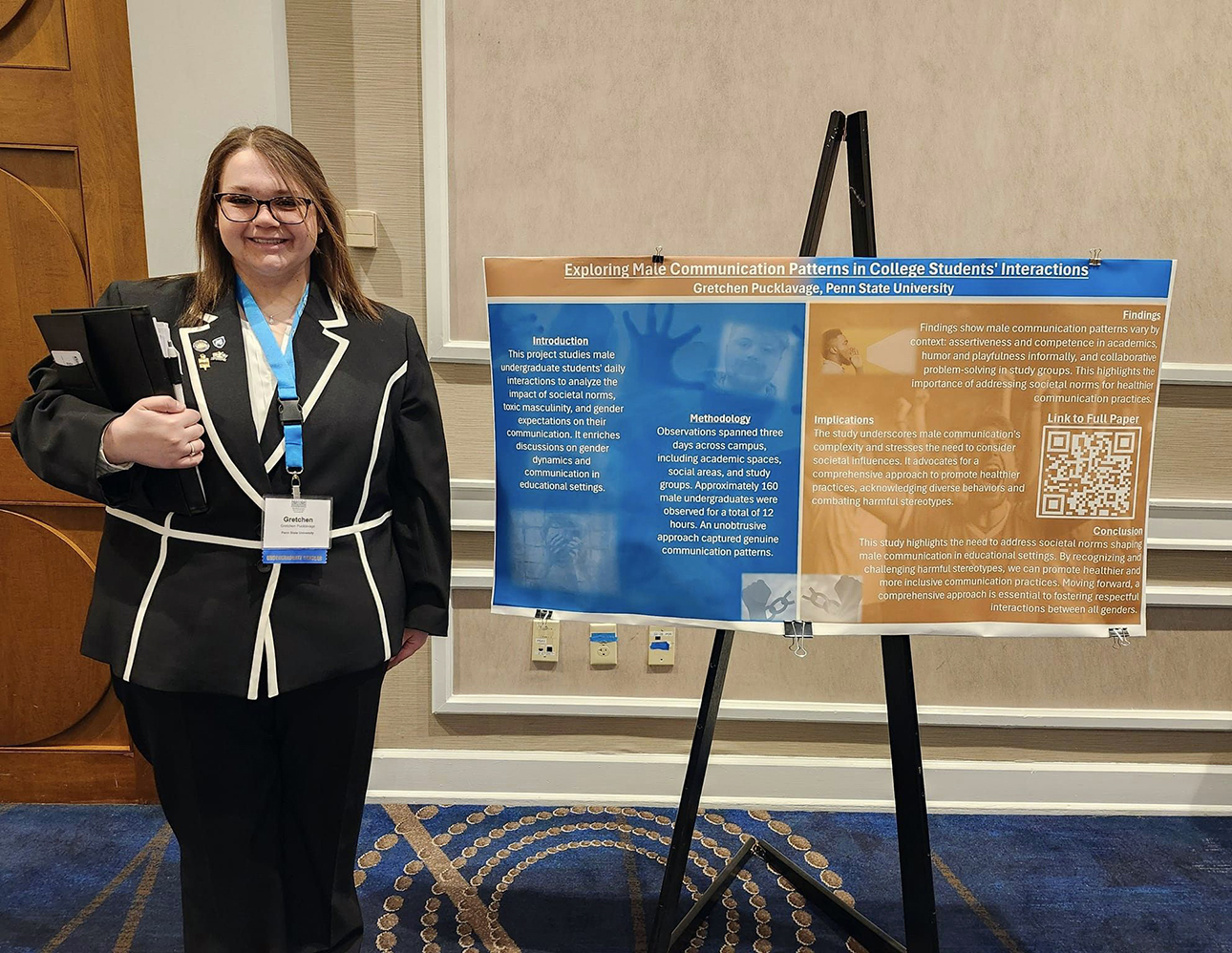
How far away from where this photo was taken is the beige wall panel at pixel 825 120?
1923mm

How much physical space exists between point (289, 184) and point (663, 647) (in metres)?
1.52

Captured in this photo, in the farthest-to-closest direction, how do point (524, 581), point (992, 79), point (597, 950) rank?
point (992, 79) < point (597, 950) < point (524, 581)

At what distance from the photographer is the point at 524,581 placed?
144 centimetres

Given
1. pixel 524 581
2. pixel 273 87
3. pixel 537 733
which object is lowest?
pixel 537 733

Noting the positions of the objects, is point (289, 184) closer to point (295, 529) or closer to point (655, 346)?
point (295, 529)

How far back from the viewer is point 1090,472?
4.43 feet

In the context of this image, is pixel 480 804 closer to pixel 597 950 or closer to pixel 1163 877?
pixel 597 950

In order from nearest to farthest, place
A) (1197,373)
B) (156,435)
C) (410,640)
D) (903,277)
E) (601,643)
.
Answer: (156,435) < (903,277) < (410,640) < (1197,373) < (601,643)

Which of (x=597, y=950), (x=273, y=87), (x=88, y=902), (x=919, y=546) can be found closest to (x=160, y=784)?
(x=88, y=902)

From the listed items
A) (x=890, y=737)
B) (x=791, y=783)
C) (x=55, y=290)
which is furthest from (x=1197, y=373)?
(x=55, y=290)

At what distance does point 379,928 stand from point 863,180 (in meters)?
1.85

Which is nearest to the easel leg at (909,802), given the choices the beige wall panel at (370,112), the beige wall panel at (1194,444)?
the beige wall panel at (1194,444)

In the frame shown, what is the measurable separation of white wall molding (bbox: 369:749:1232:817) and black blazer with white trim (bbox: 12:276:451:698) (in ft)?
3.59

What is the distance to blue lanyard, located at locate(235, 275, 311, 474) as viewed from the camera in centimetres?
115
